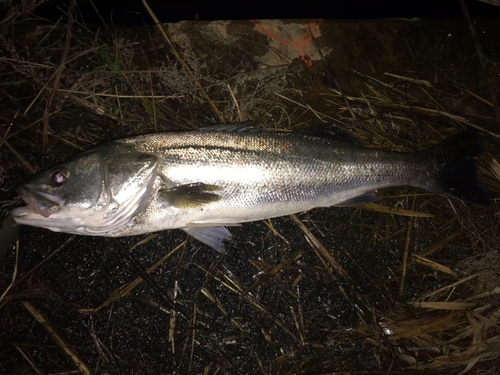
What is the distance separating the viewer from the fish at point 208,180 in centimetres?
262

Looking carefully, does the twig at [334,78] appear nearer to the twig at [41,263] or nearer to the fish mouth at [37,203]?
the fish mouth at [37,203]

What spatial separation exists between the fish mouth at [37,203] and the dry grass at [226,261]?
716 mm

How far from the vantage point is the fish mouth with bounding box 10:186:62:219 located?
255 cm

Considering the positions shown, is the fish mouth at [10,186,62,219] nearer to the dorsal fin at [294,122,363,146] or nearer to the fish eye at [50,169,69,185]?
the fish eye at [50,169,69,185]

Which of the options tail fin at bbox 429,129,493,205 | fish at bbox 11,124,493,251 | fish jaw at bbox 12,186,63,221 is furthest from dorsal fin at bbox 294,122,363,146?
fish jaw at bbox 12,186,63,221

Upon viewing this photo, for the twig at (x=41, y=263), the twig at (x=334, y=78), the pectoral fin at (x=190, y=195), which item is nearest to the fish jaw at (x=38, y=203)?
the twig at (x=41, y=263)

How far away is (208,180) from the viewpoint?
2.77 meters

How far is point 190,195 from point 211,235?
1.78 feet

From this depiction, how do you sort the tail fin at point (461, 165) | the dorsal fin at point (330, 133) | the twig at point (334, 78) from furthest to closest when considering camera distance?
1. the twig at point (334, 78)
2. the tail fin at point (461, 165)
3. the dorsal fin at point (330, 133)

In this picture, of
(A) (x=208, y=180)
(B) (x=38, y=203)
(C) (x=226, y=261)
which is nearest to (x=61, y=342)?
(B) (x=38, y=203)

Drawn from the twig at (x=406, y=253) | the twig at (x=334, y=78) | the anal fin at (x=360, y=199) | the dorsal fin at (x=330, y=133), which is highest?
the twig at (x=334, y=78)

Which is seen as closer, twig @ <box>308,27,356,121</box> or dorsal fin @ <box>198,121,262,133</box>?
dorsal fin @ <box>198,121,262,133</box>

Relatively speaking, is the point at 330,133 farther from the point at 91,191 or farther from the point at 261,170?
the point at 91,191

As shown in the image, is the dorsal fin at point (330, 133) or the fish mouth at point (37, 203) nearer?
the fish mouth at point (37, 203)
